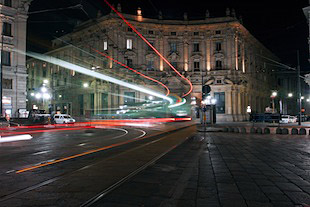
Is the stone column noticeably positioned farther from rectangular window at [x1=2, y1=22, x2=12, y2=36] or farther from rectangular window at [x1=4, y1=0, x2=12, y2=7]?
rectangular window at [x1=4, y1=0, x2=12, y2=7]

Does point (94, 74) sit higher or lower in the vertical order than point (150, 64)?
lower

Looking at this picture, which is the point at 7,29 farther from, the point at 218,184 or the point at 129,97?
the point at 218,184

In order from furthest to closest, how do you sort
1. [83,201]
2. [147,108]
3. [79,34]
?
[79,34]
[147,108]
[83,201]

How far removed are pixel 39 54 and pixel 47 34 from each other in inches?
625

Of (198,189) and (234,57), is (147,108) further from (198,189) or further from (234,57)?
(198,189)

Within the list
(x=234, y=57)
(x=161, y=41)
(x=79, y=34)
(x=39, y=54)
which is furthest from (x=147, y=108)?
(x=39, y=54)

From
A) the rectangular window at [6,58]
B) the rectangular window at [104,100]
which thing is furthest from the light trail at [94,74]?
the rectangular window at [6,58]

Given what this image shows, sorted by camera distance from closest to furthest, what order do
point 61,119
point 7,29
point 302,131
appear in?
point 302,131
point 7,29
point 61,119

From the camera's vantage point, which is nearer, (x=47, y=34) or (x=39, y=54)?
(x=47, y=34)

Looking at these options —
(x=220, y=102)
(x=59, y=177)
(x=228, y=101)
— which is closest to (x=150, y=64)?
(x=220, y=102)

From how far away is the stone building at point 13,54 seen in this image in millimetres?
35656

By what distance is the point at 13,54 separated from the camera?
36.9 meters

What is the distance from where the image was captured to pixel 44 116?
36.8m

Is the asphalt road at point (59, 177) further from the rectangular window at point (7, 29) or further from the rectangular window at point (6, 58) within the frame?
the rectangular window at point (7, 29)
